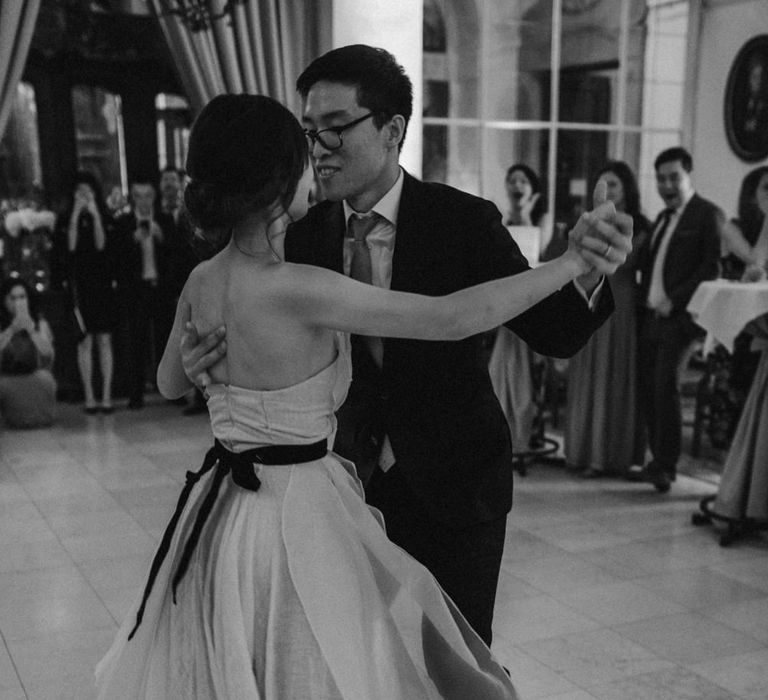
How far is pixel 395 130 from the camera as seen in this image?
176 cm

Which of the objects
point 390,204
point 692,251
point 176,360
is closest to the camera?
point 176,360

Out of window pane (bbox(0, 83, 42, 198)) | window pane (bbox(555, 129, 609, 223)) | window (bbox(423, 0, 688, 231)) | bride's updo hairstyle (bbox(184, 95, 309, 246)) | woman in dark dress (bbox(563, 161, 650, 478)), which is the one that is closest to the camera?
bride's updo hairstyle (bbox(184, 95, 309, 246))

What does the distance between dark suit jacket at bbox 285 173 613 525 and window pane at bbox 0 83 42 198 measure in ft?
19.5

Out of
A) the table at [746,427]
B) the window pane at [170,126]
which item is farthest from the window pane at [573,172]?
the table at [746,427]

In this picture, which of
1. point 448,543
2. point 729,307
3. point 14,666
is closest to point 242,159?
point 448,543

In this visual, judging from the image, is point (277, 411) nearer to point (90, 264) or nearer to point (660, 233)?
point (660, 233)

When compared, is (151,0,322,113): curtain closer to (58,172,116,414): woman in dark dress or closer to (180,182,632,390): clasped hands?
(58,172,116,414): woman in dark dress

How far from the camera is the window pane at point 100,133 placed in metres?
7.14

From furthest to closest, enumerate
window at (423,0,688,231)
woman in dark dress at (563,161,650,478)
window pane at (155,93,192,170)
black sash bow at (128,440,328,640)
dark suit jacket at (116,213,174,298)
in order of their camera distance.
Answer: window at (423,0,688,231) → window pane at (155,93,192,170) → dark suit jacket at (116,213,174,298) → woman in dark dress at (563,161,650,478) → black sash bow at (128,440,328,640)

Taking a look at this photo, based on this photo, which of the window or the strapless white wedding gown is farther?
the window

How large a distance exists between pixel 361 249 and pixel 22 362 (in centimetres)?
454

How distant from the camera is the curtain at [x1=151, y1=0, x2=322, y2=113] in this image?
203 inches

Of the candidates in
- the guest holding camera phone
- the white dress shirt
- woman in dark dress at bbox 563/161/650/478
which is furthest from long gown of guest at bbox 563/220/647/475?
the guest holding camera phone

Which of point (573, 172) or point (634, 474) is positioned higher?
point (573, 172)
